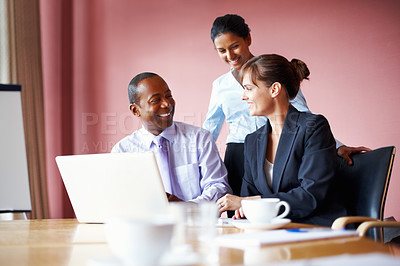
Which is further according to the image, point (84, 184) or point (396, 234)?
point (396, 234)

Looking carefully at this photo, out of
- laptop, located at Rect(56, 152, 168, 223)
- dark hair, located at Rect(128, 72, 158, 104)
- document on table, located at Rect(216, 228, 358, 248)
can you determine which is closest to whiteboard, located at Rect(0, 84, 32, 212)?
dark hair, located at Rect(128, 72, 158, 104)

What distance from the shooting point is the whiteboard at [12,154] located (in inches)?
78.7

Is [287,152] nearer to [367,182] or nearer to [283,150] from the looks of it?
[283,150]

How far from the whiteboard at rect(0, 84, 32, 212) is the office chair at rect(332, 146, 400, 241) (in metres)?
1.36

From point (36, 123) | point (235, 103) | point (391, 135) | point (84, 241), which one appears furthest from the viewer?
point (36, 123)

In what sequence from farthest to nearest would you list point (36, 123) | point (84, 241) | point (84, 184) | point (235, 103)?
point (36, 123) → point (235, 103) → point (84, 184) → point (84, 241)

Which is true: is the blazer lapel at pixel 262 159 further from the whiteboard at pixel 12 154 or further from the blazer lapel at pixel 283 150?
the whiteboard at pixel 12 154

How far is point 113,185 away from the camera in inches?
51.7

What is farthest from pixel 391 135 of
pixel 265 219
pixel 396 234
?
pixel 265 219

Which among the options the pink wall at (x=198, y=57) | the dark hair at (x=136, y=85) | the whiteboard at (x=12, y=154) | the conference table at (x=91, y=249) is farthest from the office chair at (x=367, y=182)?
the pink wall at (x=198, y=57)

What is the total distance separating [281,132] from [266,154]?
11 cm

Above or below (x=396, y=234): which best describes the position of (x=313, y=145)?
above

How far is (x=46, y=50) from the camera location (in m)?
3.66

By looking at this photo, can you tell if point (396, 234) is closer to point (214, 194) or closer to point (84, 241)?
point (214, 194)
